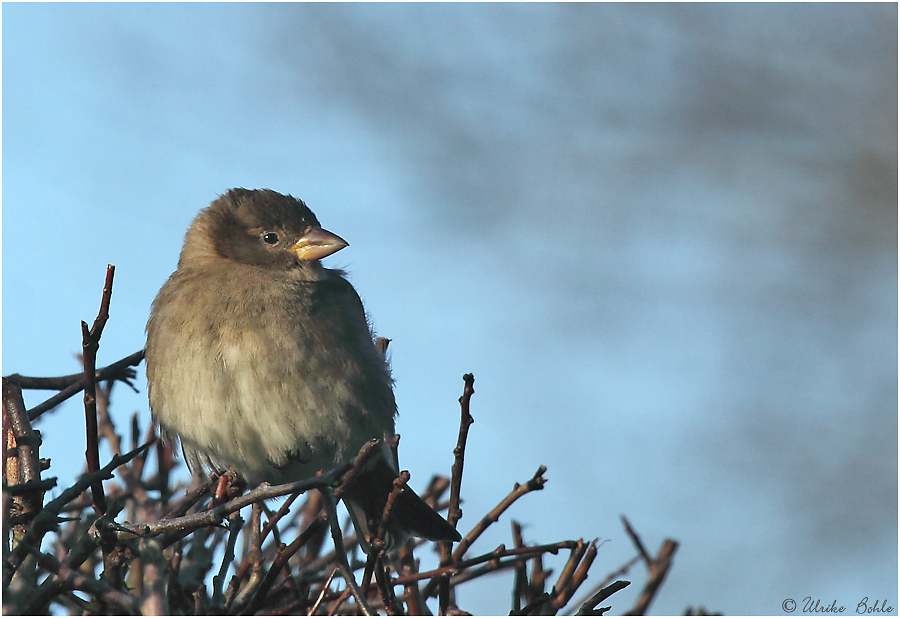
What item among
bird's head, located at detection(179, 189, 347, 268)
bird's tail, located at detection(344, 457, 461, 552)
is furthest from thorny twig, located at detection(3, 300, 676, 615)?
bird's head, located at detection(179, 189, 347, 268)

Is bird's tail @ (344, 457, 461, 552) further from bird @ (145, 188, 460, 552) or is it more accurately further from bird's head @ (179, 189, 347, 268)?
bird's head @ (179, 189, 347, 268)

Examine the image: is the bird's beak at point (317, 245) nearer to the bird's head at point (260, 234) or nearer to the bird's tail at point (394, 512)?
the bird's head at point (260, 234)

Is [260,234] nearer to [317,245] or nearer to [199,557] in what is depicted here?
[317,245]

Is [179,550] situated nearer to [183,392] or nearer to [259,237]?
[183,392]

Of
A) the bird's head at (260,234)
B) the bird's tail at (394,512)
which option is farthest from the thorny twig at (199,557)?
the bird's head at (260,234)

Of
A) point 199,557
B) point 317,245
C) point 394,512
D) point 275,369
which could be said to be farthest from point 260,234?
point 199,557

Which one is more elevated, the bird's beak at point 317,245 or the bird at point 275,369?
the bird's beak at point 317,245

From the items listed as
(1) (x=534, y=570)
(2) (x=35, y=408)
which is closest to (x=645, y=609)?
(1) (x=534, y=570)

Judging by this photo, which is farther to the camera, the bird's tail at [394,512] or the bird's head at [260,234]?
the bird's head at [260,234]
